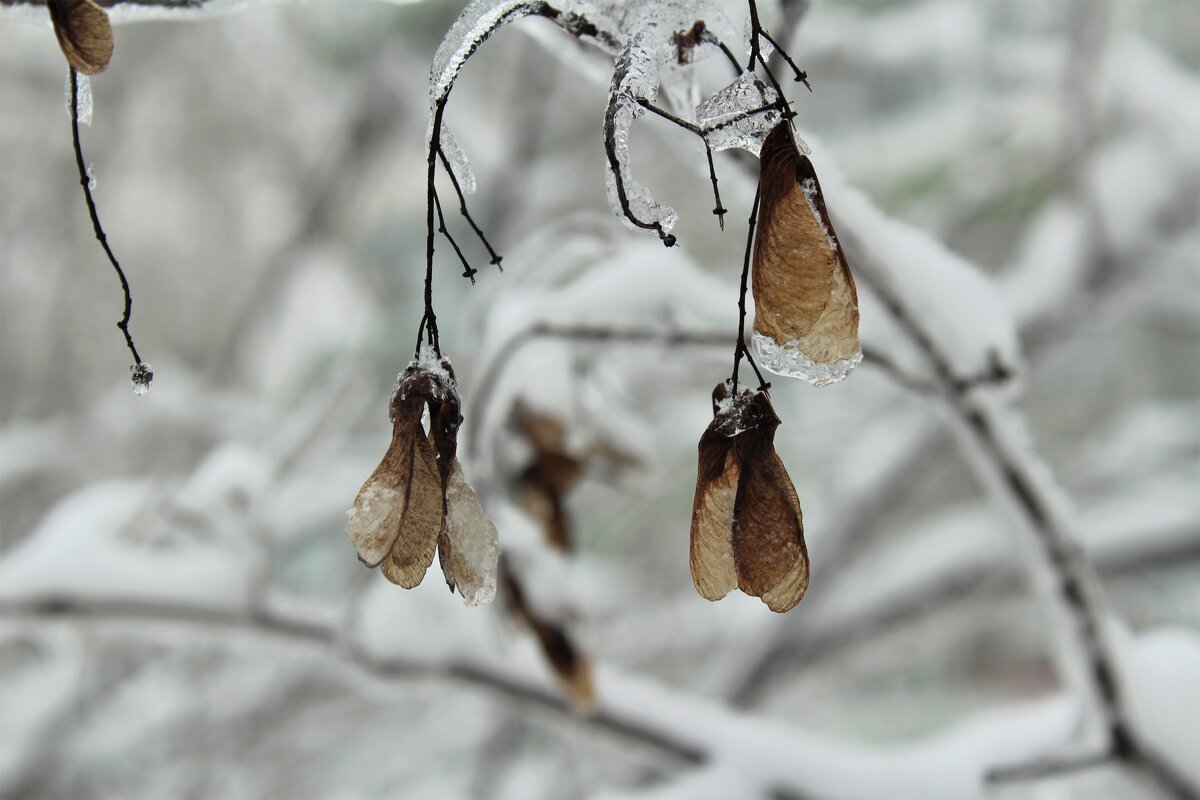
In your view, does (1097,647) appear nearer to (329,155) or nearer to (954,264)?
(954,264)

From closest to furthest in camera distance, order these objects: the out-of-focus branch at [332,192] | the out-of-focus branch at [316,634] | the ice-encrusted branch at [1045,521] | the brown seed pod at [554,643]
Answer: the ice-encrusted branch at [1045,521], the brown seed pod at [554,643], the out-of-focus branch at [316,634], the out-of-focus branch at [332,192]

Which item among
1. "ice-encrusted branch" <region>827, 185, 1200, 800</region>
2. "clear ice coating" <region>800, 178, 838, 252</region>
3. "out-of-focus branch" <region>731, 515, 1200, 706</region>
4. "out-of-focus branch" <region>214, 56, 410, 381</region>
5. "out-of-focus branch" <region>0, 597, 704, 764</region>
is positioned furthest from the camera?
"out-of-focus branch" <region>214, 56, 410, 381</region>

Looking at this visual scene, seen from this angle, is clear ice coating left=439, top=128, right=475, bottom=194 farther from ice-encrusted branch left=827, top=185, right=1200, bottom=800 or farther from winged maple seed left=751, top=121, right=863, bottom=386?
ice-encrusted branch left=827, top=185, right=1200, bottom=800

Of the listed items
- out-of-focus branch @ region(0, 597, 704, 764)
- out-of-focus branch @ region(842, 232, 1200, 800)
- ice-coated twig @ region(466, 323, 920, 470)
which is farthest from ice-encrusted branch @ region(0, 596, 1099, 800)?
ice-coated twig @ region(466, 323, 920, 470)

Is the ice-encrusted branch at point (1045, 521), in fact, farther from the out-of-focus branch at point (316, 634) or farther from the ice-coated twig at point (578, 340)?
the out-of-focus branch at point (316, 634)

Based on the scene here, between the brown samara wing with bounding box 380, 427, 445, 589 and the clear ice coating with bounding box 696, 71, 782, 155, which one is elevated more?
the clear ice coating with bounding box 696, 71, 782, 155

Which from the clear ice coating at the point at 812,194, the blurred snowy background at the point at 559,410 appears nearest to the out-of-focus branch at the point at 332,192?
the blurred snowy background at the point at 559,410

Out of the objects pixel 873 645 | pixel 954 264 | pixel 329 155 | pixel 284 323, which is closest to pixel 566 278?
pixel 954 264
